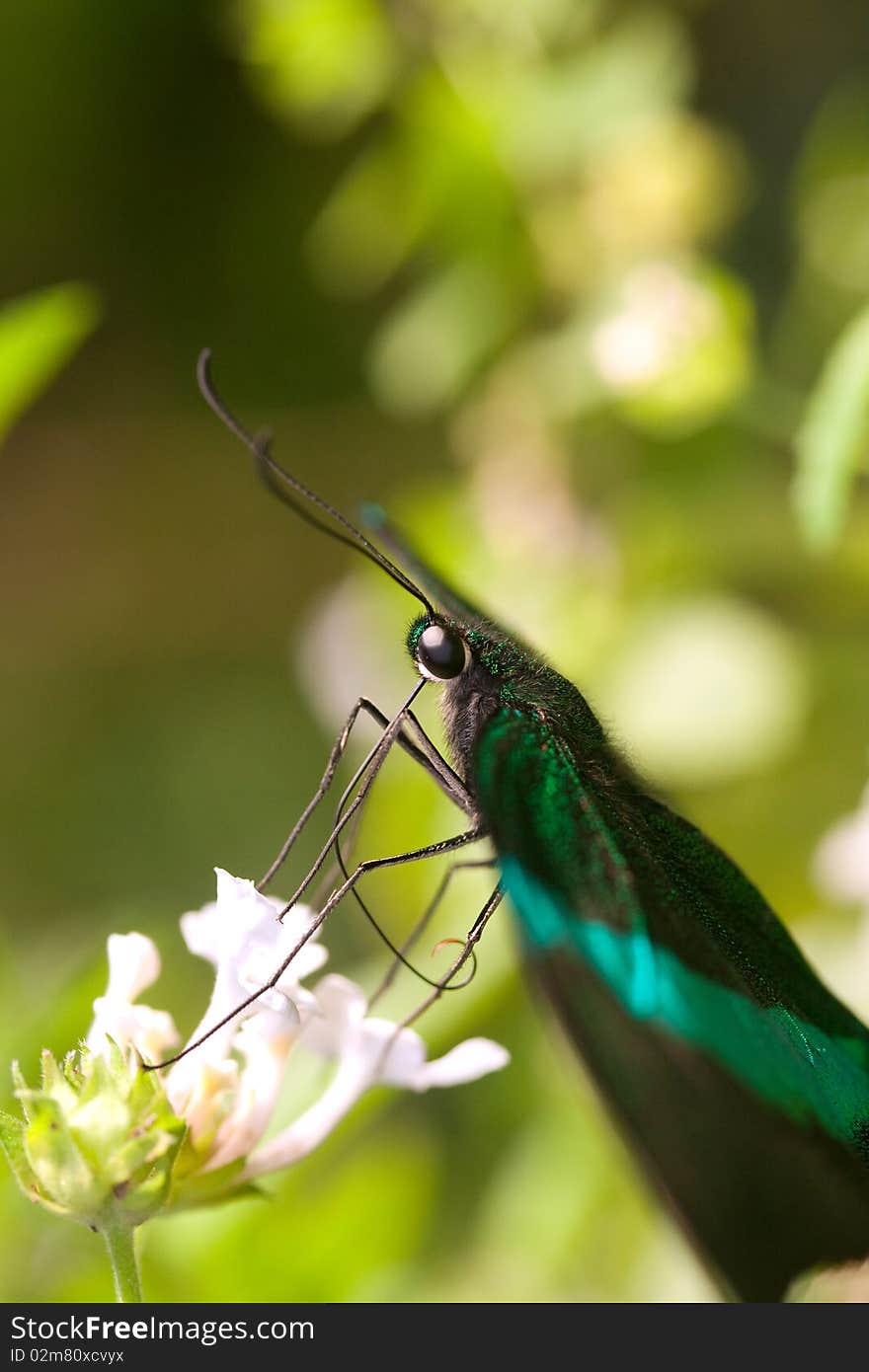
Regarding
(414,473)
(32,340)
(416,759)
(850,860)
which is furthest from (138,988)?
(414,473)

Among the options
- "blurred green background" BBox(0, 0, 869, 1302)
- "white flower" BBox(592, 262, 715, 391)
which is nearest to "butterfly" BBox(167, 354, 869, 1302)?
"blurred green background" BBox(0, 0, 869, 1302)

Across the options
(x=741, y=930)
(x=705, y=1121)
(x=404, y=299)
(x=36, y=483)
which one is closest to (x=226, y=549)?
(x=36, y=483)

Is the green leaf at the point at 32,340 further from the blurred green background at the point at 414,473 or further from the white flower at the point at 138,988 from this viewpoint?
the white flower at the point at 138,988

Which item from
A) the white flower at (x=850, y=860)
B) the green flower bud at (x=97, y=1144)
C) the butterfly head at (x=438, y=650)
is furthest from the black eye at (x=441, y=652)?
the white flower at (x=850, y=860)

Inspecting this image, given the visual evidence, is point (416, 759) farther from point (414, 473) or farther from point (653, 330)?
point (414, 473)

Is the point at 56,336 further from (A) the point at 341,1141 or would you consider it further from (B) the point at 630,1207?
(B) the point at 630,1207

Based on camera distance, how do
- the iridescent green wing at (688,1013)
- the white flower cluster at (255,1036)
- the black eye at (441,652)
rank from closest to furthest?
the iridescent green wing at (688,1013) < the white flower cluster at (255,1036) < the black eye at (441,652)
